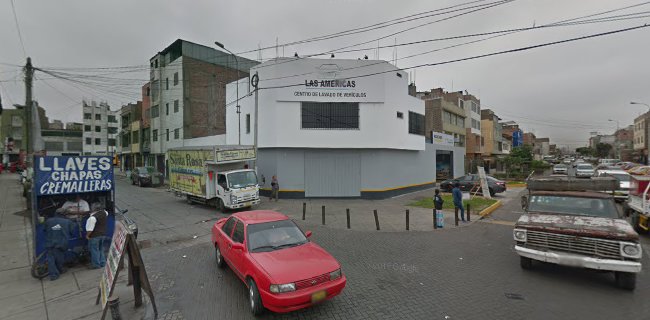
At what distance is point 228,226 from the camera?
6.52m

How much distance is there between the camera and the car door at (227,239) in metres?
5.99

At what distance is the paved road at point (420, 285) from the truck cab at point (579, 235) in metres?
0.58

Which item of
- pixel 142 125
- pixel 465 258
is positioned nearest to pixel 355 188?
pixel 465 258

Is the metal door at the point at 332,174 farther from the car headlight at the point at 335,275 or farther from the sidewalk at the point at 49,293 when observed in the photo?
the car headlight at the point at 335,275

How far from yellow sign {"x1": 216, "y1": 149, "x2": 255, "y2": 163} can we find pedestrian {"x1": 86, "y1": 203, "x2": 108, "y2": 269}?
7625 mm

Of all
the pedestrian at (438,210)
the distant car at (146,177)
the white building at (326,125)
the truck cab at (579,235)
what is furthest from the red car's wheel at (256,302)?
the distant car at (146,177)

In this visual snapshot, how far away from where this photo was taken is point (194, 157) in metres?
15.7

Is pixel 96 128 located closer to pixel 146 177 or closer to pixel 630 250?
pixel 146 177

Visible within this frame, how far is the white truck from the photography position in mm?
14016

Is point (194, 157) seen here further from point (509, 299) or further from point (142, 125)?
point (142, 125)

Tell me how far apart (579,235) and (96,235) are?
10829mm

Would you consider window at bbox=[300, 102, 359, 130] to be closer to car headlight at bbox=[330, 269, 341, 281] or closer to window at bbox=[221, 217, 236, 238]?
window at bbox=[221, 217, 236, 238]

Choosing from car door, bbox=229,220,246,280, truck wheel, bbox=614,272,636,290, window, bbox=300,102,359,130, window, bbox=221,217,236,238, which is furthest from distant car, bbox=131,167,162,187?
truck wheel, bbox=614,272,636,290

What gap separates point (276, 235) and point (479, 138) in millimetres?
47912
